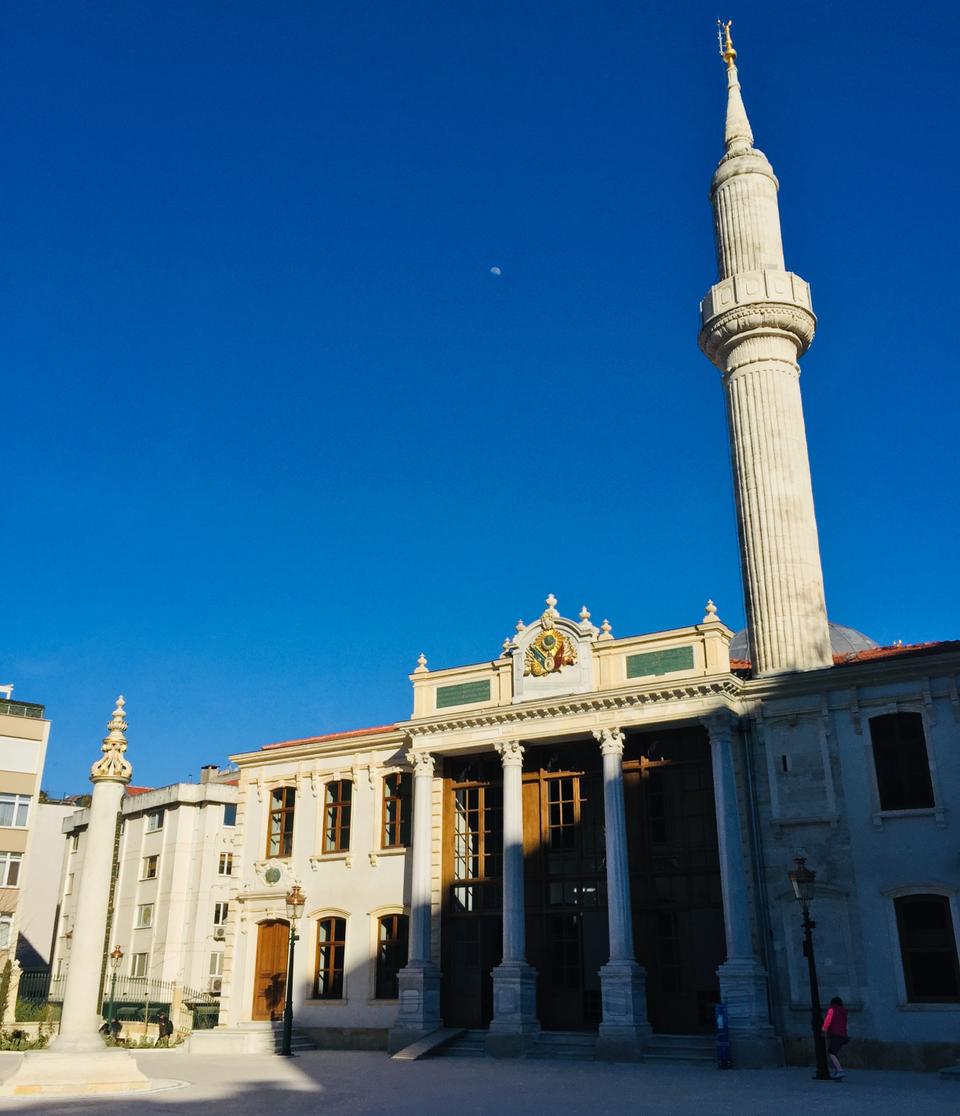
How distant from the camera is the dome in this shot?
36.6 meters

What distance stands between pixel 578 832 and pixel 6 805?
23743mm

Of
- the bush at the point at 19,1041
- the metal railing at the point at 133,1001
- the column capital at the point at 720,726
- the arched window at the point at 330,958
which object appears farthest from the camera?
the metal railing at the point at 133,1001

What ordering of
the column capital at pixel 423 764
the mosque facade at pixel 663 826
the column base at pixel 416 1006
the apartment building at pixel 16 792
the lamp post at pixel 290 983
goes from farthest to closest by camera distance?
1. the apartment building at pixel 16 792
2. the column capital at pixel 423 764
3. the column base at pixel 416 1006
4. the lamp post at pixel 290 983
5. the mosque facade at pixel 663 826

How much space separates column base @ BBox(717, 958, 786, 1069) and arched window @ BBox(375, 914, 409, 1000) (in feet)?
31.3

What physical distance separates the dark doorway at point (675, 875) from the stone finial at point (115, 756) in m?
13.0

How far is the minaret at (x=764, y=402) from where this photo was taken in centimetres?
2709

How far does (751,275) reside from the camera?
30609 millimetres

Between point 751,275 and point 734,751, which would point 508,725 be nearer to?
point 734,751

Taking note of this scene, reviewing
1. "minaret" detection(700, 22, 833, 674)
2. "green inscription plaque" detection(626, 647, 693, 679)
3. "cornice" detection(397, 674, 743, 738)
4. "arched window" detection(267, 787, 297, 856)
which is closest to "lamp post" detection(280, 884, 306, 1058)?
"arched window" detection(267, 787, 297, 856)

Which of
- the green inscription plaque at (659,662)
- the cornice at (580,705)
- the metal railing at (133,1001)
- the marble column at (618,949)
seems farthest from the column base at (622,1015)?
the metal railing at (133,1001)

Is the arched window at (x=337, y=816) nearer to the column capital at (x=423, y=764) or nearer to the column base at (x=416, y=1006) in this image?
the column capital at (x=423, y=764)

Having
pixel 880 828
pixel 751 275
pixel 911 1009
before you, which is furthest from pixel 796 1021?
pixel 751 275

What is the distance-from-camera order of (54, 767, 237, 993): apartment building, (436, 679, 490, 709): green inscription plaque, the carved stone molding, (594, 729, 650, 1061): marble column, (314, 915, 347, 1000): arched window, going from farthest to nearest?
(54, 767, 237, 993): apartment building < the carved stone molding < (314, 915, 347, 1000): arched window < (436, 679, 490, 709): green inscription plaque < (594, 729, 650, 1061): marble column

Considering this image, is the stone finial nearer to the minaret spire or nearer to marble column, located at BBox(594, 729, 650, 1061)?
marble column, located at BBox(594, 729, 650, 1061)
